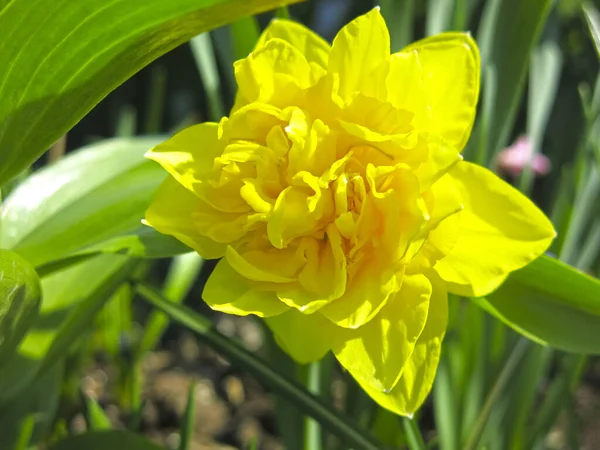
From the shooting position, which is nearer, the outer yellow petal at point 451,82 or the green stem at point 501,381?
the outer yellow petal at point 451,82

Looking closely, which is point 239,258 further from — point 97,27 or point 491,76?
point 491,76

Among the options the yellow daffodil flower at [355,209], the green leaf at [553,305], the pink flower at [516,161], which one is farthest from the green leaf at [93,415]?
the pink flower at [516,161]

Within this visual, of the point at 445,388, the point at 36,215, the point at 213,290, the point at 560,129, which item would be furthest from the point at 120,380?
the point at 560,129

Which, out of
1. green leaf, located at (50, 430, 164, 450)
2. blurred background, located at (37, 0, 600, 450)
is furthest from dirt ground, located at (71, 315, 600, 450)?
green leaf, located at (50, 430, 164, 450)

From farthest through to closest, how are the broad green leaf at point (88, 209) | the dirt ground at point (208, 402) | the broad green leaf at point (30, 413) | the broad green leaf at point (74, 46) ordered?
1. the dirt ground at point (208, 402)
2. the broad green leaf at point (30, 413)
3. the broad green leaf at point (88, 209)
4. the broad green leaf at point (74, 46)

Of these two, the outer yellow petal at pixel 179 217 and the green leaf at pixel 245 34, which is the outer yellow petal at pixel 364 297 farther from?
the green leaf at pixel 245 34

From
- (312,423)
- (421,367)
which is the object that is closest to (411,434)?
(421,367)
